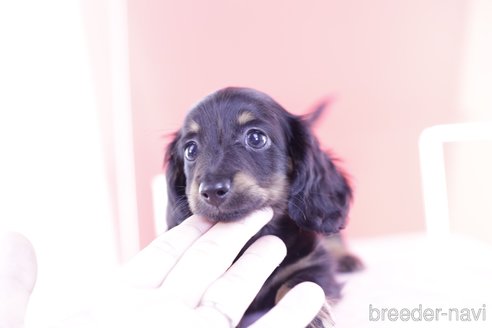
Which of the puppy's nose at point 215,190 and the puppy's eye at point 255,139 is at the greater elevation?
the puppy's eye at point 255,139

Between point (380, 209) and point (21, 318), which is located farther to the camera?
point (380, 209)

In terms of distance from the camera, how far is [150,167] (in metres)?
1.56

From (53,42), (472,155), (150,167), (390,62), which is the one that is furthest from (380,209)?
(53,42)

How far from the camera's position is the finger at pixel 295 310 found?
2.64 feet

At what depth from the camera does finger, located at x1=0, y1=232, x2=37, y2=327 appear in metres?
0.76

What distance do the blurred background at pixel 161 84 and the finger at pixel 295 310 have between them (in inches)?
26.5

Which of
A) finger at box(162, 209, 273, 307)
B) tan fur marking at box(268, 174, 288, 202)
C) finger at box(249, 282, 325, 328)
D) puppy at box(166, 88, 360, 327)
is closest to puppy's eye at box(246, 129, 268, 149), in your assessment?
puppy at box(166, 88, 360, 327)

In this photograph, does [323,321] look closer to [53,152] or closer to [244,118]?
[244,118]

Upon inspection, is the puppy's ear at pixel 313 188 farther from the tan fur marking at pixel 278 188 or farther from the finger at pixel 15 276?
the finger at pixel 15 276

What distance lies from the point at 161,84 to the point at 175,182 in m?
0.36

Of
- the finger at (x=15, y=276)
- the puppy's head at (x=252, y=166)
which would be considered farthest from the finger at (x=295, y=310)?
the finger at (x=15, y=276)

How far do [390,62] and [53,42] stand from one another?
112 cm

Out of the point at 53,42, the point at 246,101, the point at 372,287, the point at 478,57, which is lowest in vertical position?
the point at 372,287

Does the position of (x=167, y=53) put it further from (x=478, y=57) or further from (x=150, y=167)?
(x=478, y=57)
